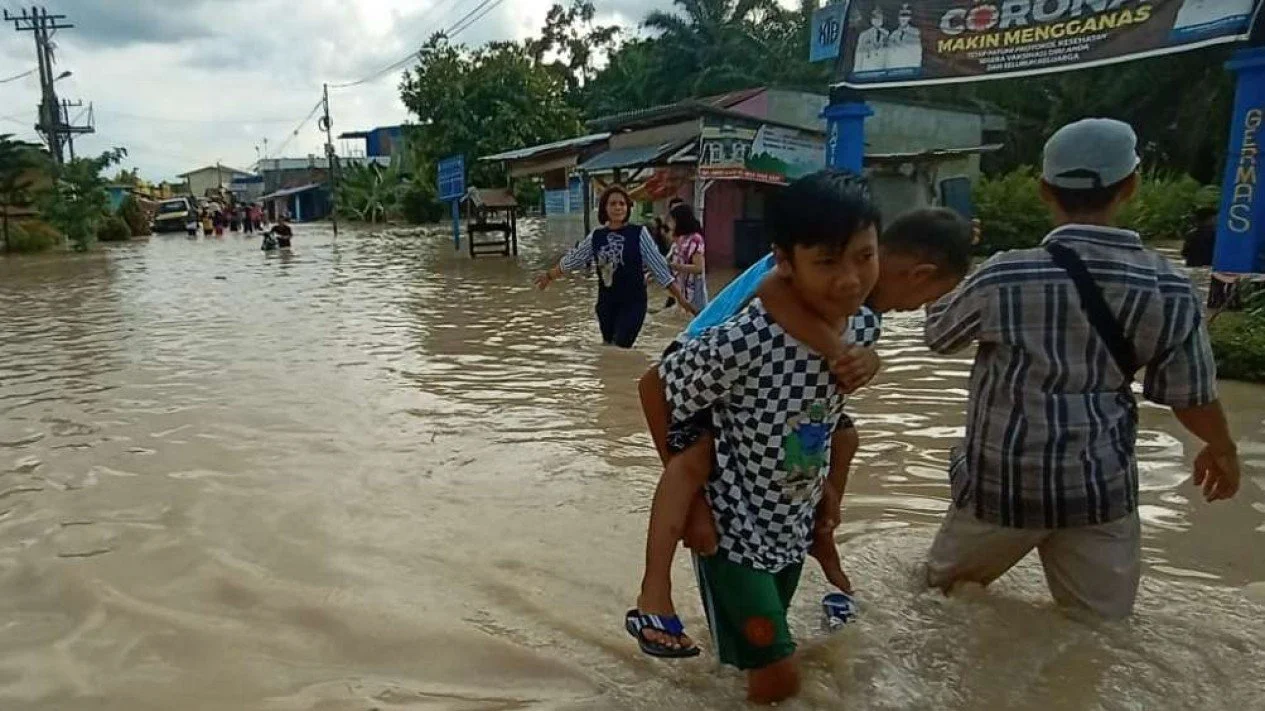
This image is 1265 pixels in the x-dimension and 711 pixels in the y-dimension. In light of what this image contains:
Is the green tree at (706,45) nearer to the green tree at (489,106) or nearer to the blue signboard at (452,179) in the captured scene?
the green tree at (489,106)

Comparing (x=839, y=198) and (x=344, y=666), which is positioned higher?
(x=839, y=198)

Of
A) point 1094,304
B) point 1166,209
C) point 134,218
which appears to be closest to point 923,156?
point 1166,209

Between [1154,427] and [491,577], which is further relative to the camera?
[1154,427]

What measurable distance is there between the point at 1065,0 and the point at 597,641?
9856mm

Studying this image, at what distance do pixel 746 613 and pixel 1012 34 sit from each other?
1029cm

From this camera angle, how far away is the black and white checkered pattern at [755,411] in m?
2.23

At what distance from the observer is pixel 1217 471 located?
2.69m

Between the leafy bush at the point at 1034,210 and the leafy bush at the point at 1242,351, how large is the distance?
1070cm

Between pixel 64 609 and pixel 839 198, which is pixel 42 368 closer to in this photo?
pixel 64 609

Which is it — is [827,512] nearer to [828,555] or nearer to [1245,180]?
[828,555]

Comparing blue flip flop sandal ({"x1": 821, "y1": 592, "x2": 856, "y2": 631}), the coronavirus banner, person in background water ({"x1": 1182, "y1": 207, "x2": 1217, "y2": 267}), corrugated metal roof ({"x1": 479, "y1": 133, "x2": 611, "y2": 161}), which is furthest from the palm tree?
blue flip flop sandal ({"x1": 821, "y1": 592, "x2": 856, "y2": 631})

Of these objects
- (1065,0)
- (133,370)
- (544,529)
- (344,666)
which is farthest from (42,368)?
(1065,0)

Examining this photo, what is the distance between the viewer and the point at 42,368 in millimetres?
8578

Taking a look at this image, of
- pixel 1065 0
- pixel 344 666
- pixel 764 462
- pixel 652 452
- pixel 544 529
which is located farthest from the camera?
pixel 1065 0
